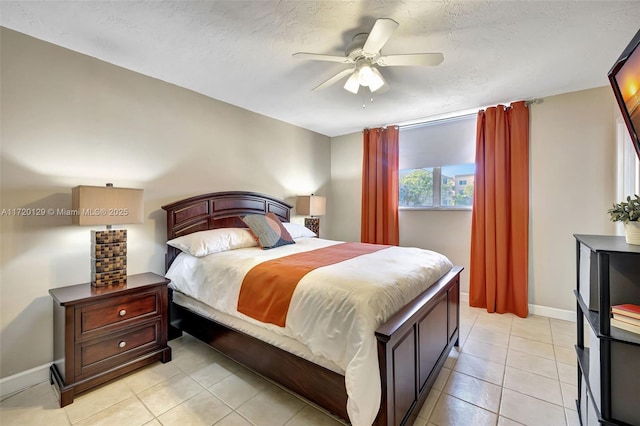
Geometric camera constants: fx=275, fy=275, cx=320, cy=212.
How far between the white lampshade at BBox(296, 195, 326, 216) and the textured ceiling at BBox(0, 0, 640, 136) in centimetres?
155

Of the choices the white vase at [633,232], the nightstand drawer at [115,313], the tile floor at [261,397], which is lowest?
the tile floor at [261,397]

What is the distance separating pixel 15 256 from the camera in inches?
79.3

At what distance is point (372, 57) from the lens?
82.4 inches

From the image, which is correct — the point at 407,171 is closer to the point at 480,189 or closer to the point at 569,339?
the point at 480,189

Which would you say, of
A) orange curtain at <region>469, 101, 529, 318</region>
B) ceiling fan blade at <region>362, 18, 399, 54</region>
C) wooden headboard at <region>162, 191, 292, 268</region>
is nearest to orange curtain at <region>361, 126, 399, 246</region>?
orange curtain at <region>469, 101, 529, 318</region>

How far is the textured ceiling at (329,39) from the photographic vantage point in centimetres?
180

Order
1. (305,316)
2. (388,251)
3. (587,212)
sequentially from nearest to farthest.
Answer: (305,316), (388,251), (587,212)

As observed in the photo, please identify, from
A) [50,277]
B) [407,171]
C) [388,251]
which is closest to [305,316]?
[388,251]

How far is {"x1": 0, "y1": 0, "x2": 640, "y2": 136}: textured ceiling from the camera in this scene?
1797 millimetres

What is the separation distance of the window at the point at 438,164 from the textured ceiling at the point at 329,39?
0.76 m

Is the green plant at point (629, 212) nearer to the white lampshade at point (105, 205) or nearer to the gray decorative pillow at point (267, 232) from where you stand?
the gray decorative pillow at point (267, 232)

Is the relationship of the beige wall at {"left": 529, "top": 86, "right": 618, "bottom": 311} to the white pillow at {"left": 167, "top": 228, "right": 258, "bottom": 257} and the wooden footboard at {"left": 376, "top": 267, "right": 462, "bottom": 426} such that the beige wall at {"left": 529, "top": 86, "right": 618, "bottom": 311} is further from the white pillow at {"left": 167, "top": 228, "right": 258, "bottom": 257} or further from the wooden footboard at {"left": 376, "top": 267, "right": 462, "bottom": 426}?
the white pillow at {"left": 167, "top": 228, "right": 258, "bottom": 257}

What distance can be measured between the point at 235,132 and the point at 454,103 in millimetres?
2767

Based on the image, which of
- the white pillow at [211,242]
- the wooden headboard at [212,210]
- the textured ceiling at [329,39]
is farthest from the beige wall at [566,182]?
the white pillow at [211,242]
